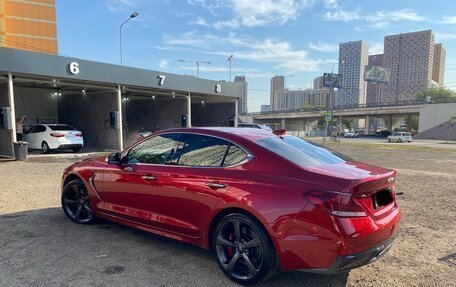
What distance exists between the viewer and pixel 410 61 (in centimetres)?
10031

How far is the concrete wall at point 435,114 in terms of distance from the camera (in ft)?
191

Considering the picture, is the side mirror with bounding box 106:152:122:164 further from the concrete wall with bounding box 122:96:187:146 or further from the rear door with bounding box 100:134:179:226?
the concrete wall with bounding box 122:96:187:146

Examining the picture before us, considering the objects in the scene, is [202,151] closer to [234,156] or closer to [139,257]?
[234,156]

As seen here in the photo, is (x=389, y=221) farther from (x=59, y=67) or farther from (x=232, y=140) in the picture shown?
(x=59, y=67)

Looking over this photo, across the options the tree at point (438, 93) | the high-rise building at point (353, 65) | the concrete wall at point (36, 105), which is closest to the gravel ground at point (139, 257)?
the concrete wall at point (36, 105)

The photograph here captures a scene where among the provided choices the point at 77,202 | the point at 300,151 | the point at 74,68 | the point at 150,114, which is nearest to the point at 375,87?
the point at 150,114

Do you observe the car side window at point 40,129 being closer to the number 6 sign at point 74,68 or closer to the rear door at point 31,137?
the rear door at point 31,137

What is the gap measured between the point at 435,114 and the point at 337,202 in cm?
6901

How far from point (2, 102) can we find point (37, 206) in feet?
39.1

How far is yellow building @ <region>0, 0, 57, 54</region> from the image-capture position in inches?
1980

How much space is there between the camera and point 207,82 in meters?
24.8

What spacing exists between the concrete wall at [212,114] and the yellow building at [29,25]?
3340cm

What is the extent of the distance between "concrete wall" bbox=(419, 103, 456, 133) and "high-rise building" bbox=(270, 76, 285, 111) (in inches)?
2013

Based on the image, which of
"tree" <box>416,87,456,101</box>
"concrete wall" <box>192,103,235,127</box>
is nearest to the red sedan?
"concrete wall" <box>192,103,235,127</box>
